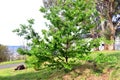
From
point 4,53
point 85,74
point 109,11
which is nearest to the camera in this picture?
point 85,74

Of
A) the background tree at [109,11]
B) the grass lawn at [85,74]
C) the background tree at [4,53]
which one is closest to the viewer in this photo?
the grass lawn at [85,74]

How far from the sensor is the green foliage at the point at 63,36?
1444 cm

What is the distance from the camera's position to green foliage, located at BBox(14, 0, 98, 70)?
568 inches

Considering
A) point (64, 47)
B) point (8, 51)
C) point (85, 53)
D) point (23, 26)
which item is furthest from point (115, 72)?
point (8, 51)

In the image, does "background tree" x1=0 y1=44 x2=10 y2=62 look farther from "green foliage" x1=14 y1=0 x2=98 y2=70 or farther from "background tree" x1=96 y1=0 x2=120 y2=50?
"green foliage" x1=14 y1=0 x2=98 y2=70

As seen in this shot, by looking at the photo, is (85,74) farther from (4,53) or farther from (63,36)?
(4,53)

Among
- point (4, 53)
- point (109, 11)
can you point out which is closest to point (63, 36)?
point (109, 11)

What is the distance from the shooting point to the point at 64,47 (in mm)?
14852

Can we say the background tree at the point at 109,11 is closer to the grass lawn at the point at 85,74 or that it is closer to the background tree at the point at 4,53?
the background tree at the point at 4,53

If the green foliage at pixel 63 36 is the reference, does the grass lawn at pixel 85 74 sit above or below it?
below

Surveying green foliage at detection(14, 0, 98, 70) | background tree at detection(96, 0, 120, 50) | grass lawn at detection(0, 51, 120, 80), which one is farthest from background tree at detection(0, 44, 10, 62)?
green foliage at detection(14, 0, 98, 70)

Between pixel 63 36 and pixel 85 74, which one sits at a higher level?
pixel 63 36

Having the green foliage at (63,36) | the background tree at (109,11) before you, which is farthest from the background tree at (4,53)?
the green foliage at (63,36)

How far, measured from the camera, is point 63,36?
575 inches
